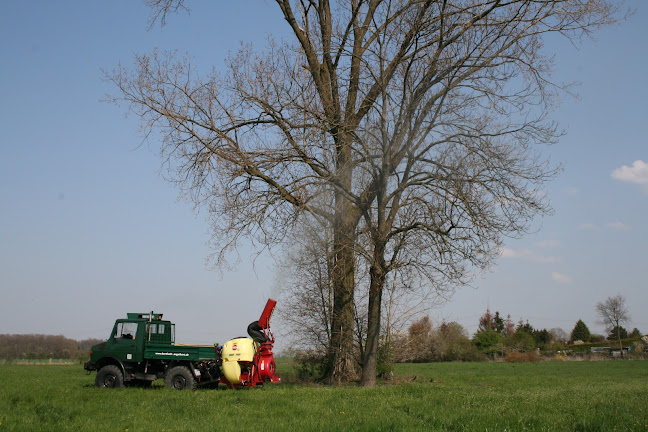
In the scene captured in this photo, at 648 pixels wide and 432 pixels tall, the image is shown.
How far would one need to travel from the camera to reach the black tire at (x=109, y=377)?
17.8 m

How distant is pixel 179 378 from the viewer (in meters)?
17.4

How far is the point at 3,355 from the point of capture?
A: 53.1m

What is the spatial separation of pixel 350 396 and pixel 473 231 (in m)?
5.77

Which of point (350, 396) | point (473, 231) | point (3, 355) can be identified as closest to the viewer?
point (350, 396)

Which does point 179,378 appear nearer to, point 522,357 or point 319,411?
point 319,411

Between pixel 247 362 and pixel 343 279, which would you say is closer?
pixel 247 362

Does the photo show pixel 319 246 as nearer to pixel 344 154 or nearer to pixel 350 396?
pixel 344 154

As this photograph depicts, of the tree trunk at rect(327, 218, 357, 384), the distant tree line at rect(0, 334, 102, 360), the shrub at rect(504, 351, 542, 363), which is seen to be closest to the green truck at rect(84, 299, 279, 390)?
the tree trunk at rect(327, 218, 357, 384)

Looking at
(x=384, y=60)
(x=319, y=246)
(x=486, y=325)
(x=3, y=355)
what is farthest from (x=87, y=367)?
(x=486, y=325)

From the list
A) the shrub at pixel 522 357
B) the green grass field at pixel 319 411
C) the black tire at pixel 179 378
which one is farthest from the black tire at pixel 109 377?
the shrub at pixel 522 357

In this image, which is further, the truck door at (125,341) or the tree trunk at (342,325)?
the truck door at (125,341)

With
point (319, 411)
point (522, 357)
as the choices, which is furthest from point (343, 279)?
point (522, 357)

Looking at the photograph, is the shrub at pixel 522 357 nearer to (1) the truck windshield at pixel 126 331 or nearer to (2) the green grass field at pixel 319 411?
(2) the green grass field at pixel 319 411

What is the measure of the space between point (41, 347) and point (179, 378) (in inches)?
2040
